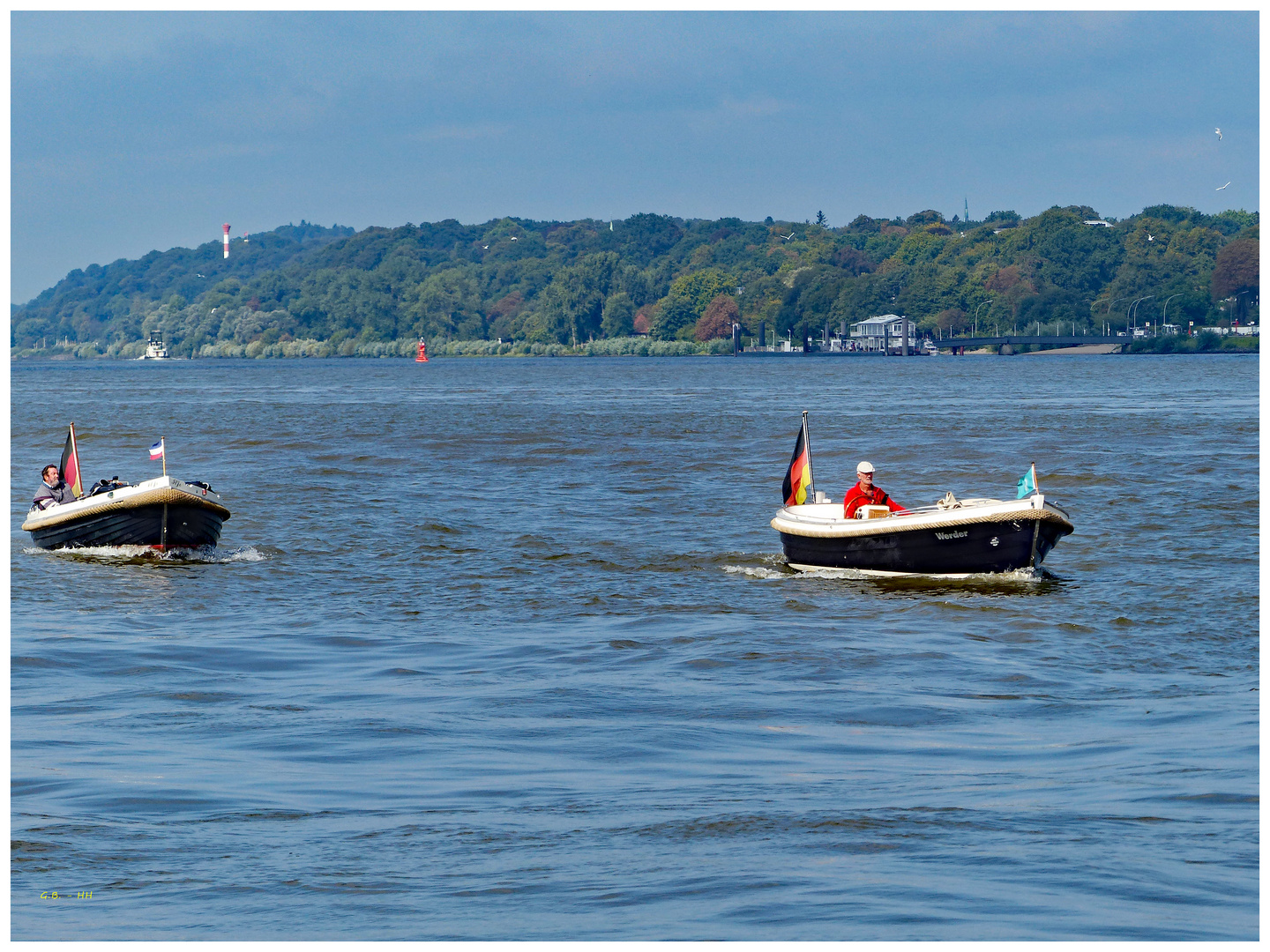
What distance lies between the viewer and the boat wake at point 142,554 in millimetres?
27781

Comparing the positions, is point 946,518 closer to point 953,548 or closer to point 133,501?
point 953,548

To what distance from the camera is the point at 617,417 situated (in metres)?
76.1

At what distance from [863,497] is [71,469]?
1357 cm

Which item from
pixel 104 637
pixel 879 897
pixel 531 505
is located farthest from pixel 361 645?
pixel 531 505

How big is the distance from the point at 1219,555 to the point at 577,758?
17.4 m

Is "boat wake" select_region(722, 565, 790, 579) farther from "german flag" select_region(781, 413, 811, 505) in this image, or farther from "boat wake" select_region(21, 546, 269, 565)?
"boat wake" select_region(21, 546, 269, 565)

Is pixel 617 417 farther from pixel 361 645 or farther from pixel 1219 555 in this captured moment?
pixel 361 645

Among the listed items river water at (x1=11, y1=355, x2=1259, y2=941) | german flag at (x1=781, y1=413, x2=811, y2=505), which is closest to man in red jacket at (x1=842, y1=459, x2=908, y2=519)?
river water at (x1=11, y1=355, x2=1259, y2=941)

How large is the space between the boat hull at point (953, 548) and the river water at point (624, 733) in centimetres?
32

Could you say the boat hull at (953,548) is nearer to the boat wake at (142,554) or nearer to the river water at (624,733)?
the river water at (624,733)

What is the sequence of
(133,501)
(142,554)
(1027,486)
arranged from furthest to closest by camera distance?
(142,554), (133,501), (1027,486)

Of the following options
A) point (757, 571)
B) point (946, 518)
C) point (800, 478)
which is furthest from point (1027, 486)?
point (757, 571)

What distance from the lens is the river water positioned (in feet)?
33.6

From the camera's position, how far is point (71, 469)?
29.5 metres
